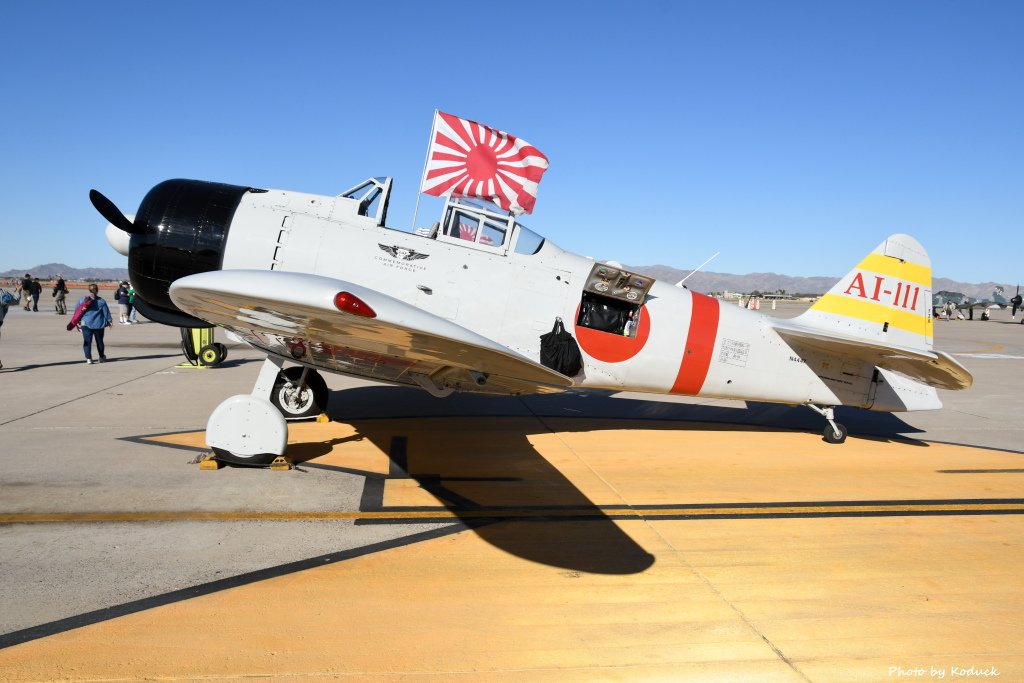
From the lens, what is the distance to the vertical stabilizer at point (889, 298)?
26.7 feet

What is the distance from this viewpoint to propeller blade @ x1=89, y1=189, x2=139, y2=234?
652 cm

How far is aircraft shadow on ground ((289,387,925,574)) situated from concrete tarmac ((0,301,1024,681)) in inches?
1.5

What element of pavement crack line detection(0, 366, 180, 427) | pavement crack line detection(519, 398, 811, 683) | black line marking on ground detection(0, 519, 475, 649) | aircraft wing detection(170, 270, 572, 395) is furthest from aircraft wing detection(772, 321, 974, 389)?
pavement crack line detection(0, 366, 180, 427)

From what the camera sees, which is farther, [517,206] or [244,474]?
[517,206]

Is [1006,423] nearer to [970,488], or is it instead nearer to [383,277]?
[970,488]

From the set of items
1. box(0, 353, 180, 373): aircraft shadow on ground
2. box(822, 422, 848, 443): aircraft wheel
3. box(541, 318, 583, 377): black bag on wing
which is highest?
box(541, 318, 583, 377): black bag on wing

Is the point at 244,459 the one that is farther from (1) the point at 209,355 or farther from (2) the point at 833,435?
(1) the point at 209,355

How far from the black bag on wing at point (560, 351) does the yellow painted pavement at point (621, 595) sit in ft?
3.56

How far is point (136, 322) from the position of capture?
84.7 feet

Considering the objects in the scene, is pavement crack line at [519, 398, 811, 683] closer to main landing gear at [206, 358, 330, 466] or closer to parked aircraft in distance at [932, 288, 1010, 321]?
main landing gear at [206, 358, 330, 466]

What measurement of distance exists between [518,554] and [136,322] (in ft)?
85.5

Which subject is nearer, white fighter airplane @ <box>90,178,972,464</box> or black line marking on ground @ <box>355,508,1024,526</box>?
black line marking on ground @ <box>355,508,1024,526</box>

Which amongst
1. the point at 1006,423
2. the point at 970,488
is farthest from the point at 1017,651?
the point at 1006,423

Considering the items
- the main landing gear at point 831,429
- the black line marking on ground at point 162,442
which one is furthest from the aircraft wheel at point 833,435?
the black line marking on ground at point 162,442
